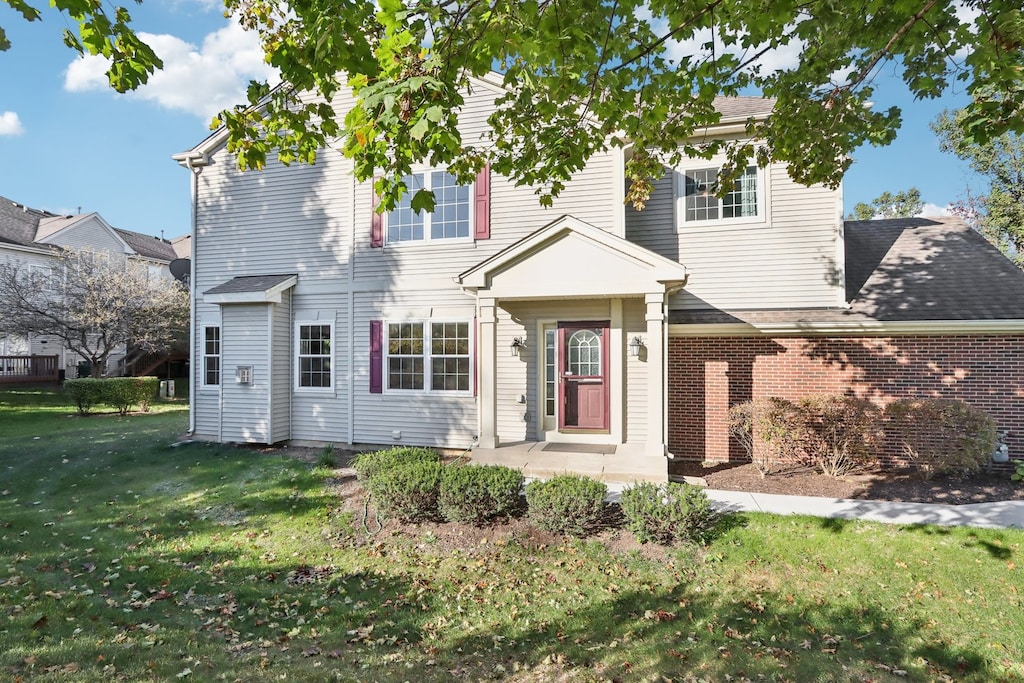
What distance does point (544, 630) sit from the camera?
4.57m

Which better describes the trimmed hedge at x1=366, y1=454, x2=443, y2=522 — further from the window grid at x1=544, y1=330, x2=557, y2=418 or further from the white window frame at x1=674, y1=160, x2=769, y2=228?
the white window frame at x1=674, y1=160, x2=769, y2=228

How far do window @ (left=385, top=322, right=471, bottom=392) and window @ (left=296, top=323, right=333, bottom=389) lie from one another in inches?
60.6

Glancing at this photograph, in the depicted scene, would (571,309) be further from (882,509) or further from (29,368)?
(29,368)

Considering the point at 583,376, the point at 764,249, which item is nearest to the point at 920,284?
the point at 764,249

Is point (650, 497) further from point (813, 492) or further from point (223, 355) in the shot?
point (223, 355)

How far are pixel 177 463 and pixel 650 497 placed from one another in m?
9.14

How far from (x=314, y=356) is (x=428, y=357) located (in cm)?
282

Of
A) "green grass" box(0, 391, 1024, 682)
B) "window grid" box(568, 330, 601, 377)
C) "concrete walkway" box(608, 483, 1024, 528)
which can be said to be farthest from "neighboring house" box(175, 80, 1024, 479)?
"green grass" box(0, 391, 1024, 682)


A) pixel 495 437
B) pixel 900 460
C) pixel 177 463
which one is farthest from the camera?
pixel 177 463

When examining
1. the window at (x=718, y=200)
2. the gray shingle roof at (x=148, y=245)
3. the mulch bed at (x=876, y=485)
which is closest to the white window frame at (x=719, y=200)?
the window at (x=718, y=200)

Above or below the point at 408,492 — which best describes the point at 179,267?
above

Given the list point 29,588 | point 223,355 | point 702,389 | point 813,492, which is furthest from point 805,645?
point 223,355

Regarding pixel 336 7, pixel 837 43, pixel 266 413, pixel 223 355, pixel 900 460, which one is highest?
pixel 837 43

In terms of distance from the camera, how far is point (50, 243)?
2456 centimetres
